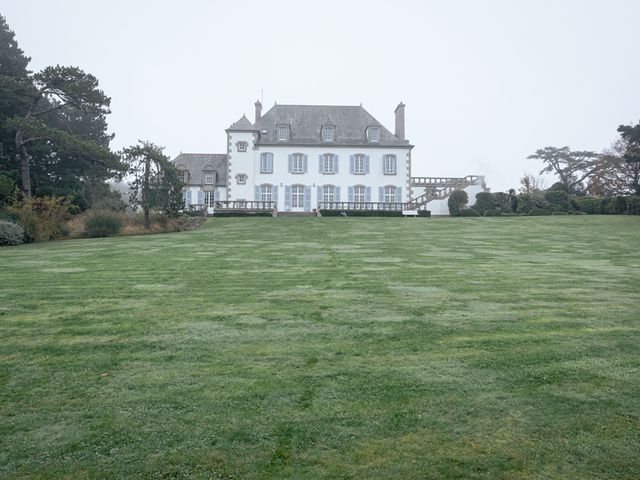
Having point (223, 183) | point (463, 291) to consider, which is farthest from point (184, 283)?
point (223, 183)

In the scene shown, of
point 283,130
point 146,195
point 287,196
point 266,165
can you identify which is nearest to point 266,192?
point 287,196

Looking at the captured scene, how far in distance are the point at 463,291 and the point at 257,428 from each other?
18.5 ft

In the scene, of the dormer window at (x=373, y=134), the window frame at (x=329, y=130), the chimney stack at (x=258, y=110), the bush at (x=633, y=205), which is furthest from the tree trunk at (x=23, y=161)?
the bush at (x=633, y=205)

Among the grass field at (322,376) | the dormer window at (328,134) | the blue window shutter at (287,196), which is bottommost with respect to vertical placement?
the grass field at (322,376)

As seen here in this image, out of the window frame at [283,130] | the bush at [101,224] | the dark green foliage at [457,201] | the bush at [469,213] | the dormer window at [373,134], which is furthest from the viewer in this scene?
the dormer window at [373,134]

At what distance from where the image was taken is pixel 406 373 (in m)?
4.75

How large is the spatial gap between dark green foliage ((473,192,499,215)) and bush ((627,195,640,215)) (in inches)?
337

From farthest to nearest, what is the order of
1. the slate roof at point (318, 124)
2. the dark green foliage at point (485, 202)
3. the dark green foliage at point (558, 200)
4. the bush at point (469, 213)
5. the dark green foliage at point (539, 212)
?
the slate roof at point (318, 124) → the dark green foliage at point (485, 202) → the bush at point (469, 213) → the dark green foliage at point (558, 200) → the dark green foliage at point (539, 212)

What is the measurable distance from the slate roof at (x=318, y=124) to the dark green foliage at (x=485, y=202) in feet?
28.1

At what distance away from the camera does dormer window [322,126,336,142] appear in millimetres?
43594

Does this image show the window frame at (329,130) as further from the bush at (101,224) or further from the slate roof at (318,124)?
the bush at (101,224)

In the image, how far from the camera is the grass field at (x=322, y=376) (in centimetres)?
335

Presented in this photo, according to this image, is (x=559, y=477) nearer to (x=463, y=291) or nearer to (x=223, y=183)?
(x=463, y=291)

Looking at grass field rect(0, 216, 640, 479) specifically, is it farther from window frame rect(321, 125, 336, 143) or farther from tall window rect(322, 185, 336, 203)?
window frame rect(321, 125, 336, 143)
